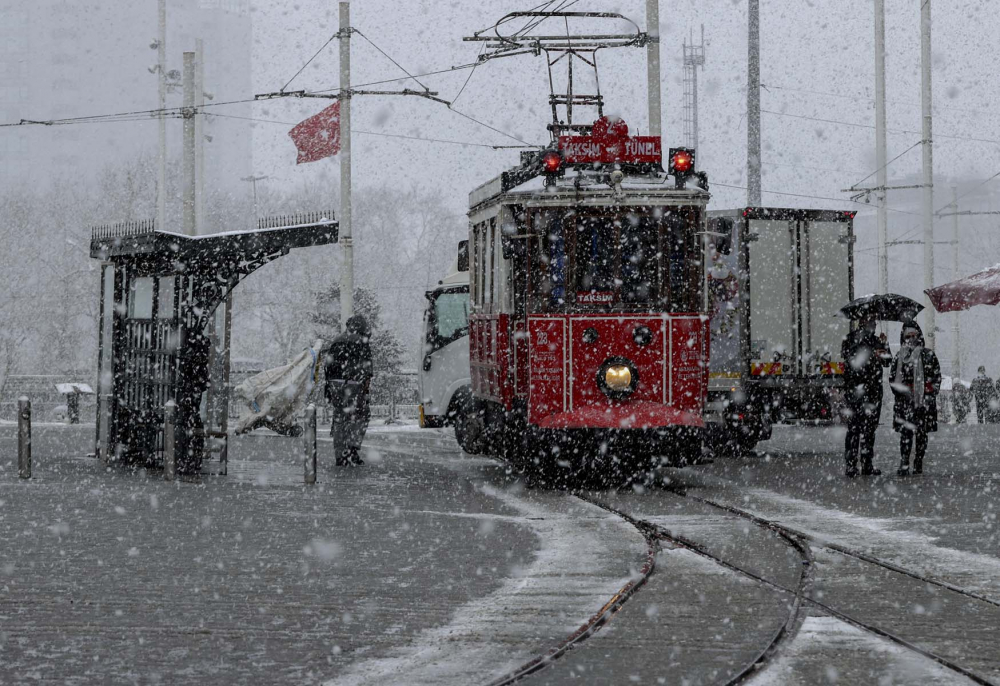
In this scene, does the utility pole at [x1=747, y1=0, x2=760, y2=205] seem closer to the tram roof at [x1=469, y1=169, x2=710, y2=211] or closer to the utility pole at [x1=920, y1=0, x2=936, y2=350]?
the utility pole at [x1=920, y1=0, x2=936, y2=350]

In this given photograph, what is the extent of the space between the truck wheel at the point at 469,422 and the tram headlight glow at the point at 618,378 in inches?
107

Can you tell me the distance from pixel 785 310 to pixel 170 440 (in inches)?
382

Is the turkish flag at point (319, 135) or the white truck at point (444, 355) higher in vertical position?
the turkish flag at point (319, 135)

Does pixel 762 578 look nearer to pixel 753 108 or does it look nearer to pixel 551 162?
pixel 551 162

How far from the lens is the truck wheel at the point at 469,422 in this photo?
744 inches

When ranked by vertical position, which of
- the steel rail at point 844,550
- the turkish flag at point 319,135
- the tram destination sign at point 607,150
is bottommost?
the steel rail at point 844,550

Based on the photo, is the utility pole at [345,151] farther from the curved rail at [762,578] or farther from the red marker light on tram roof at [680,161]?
the curved rail at [762,578]

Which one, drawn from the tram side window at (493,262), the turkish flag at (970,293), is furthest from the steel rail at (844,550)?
the turkish flag at (970,293)

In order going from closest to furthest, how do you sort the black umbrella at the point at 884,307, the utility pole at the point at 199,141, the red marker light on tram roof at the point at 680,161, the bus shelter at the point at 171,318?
1. the red marker light on tram roof at the point at 680,161
2. the bus shelter at the point at 171,318
3. the black umbrella at the point at 884,307
4. the utility pole at the point at 199,141

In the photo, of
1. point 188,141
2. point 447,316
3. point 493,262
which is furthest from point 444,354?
point 188,141

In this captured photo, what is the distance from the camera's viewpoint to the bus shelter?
17.3 metres

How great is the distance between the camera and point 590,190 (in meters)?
16.0

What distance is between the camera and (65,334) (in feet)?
194

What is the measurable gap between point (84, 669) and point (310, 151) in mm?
25326
